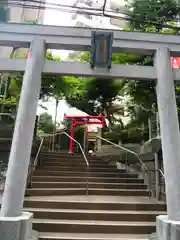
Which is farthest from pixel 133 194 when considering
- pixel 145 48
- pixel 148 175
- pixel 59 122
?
pixel 59 122

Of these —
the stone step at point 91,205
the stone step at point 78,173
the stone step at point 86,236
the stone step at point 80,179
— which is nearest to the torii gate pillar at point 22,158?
the stone step at point 86,236

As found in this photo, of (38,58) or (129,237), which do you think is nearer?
(129,237)

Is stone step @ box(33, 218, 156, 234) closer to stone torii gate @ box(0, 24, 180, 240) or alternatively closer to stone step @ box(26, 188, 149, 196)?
stone torii gate @ box(0, 24, 180, 240)

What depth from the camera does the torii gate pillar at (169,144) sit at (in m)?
3.25

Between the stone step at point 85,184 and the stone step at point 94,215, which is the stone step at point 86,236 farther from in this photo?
the stone step at point 85,184

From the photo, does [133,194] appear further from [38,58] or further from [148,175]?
[38,58]

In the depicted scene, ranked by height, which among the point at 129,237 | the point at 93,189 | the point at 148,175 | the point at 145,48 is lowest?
the point at 129,237

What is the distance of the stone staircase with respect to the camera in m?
4.09

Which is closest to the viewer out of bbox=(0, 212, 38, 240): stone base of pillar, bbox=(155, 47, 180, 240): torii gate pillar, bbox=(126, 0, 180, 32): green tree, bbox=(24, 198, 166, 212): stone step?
bbox=(0, 212, 38, 240): stone base of pillar

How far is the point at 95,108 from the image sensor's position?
1358cm

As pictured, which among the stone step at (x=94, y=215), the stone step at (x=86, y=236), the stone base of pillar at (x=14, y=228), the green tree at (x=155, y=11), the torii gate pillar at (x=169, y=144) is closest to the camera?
the stone base of pillar at (x=14, y=228)

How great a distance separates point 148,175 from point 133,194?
27.7 inches

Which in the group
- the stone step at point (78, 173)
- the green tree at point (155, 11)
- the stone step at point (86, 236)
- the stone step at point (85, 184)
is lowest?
the stone step at point (86, 236)

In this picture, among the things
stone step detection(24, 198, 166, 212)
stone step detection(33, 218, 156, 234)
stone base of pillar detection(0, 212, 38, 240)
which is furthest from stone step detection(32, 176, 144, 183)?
stone base of pillar detection(0, 212, 38, 240)
